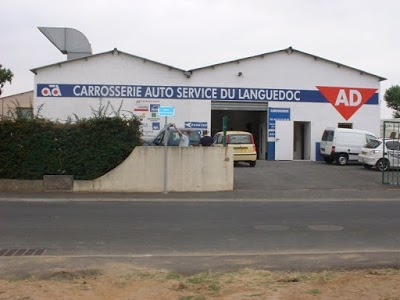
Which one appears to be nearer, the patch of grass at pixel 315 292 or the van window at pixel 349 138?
the patch of grass at pixel 315 292

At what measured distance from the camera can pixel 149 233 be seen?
9.46 meters

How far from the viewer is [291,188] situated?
18047 millimetres

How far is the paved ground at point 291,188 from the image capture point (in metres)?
16.1

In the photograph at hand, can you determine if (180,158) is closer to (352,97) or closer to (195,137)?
(195,137)

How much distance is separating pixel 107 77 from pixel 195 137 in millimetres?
10762

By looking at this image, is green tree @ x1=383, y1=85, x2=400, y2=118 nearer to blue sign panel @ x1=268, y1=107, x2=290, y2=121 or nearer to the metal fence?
blue sign panel @ x1=268, y1=107, x2=290, y2=121

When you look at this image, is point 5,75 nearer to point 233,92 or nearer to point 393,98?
point 233,92

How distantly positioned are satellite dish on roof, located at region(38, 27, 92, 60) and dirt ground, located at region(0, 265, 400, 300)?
28465 millimetres

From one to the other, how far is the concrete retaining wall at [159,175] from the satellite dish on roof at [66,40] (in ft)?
58.3

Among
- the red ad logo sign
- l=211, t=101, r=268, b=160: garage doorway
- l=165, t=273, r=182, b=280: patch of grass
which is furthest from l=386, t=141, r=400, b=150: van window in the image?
l=165, t=273, r=182, b=280: patch of grass

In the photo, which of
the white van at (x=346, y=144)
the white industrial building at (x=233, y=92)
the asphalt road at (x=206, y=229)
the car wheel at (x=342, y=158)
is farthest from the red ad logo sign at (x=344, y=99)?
the asphalt road at (x=206, y=229)

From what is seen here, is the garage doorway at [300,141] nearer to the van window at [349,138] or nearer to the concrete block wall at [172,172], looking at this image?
the van window at [349,138]

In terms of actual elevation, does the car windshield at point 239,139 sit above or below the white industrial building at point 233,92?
below

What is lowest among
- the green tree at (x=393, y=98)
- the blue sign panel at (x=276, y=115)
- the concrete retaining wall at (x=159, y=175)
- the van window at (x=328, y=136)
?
the concrete retaining wall at (x=159, y=175)
